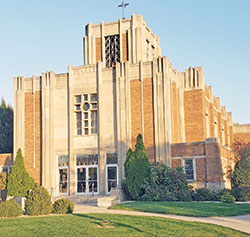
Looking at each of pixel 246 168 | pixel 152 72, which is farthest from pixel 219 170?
pixel 152 72

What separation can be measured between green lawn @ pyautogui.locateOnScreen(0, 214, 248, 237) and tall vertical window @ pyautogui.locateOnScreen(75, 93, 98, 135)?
16.4 meters

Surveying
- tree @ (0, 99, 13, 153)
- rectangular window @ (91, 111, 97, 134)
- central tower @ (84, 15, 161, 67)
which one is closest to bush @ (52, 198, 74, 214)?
rectangular window @ (91, 111, 97, 134)

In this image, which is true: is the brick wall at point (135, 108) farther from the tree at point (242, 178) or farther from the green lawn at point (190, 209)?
the green lawn at point (190, 209)

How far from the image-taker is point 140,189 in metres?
28.6

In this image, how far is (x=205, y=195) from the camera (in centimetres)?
2825

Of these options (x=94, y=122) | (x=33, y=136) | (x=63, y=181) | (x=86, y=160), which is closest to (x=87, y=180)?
(x=86, y=160)

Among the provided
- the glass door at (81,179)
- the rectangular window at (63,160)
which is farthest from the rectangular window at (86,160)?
the rectangular window at (63,160)

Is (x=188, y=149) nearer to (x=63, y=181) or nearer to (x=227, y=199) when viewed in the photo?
(x=227, y=199)

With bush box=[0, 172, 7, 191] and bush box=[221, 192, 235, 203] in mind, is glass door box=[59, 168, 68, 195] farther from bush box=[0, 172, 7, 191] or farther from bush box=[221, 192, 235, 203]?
bush box=[221, 192, 235, 203]

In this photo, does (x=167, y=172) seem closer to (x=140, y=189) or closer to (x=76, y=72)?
(x=140, y=189)

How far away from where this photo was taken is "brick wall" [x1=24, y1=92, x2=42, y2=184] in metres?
35.0

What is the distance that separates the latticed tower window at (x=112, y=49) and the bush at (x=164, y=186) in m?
12.9

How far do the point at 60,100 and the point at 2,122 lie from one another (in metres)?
10.7

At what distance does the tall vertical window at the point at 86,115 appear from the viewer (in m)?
34.4
